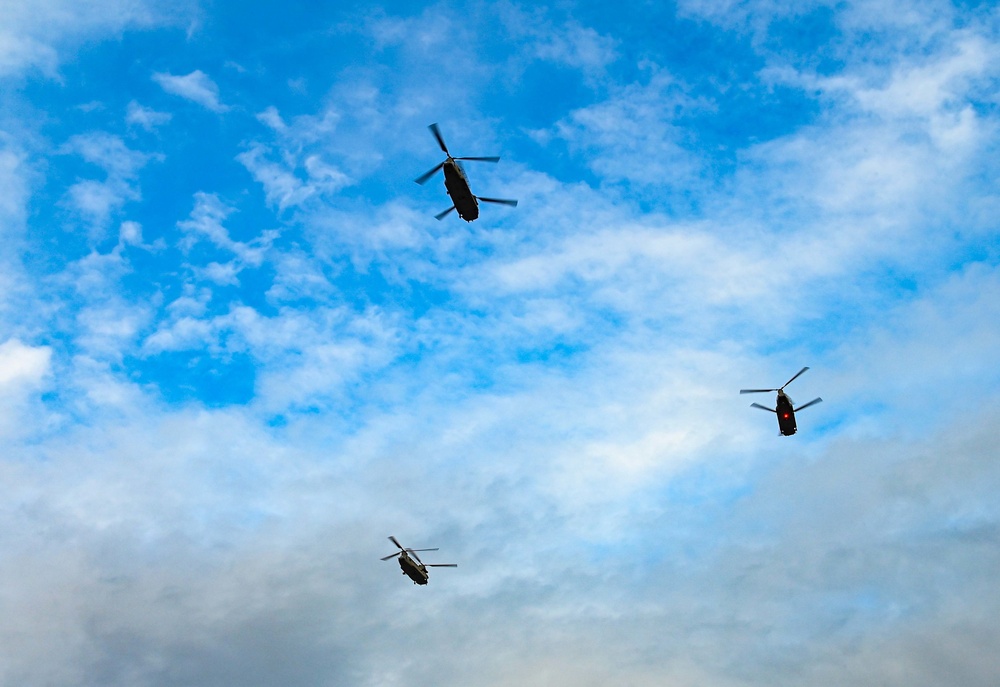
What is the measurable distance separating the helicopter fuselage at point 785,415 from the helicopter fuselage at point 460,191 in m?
47.5

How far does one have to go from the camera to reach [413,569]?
407ft

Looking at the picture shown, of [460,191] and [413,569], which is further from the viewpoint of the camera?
[413,569]

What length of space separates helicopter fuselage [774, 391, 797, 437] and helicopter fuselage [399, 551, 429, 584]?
187 feet

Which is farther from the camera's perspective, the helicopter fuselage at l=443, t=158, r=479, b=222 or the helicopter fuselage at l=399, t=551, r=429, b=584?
the helicopter fuselage at l=399, t=551, r=429, b=584

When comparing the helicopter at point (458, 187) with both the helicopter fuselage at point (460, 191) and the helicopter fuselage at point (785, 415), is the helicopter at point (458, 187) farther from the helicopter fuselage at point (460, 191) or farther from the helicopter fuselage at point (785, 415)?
the helicopter fuselage at point (785, 415)

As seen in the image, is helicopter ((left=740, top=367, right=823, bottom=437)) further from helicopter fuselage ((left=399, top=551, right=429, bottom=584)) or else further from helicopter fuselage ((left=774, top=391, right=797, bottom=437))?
helicopter fuselage ((left=399, top=551, right=429, bottom=584))

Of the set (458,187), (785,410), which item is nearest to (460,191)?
(458,187)

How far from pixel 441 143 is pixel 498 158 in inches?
300

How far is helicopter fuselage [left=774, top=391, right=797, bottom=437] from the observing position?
107 meters

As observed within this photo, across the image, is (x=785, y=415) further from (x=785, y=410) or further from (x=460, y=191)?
(x=460, y=191)

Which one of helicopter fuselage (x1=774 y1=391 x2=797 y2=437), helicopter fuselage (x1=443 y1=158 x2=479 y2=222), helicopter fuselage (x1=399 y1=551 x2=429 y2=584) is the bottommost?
helicopter fuselage (x1=399 y1=551 x2=429 y2=584)

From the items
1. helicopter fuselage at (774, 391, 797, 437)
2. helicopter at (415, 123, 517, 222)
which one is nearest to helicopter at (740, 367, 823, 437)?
helicopter fuselage at (774, 391, 797, 437)

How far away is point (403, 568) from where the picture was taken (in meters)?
124

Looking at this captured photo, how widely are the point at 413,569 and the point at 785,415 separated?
5870 cm
